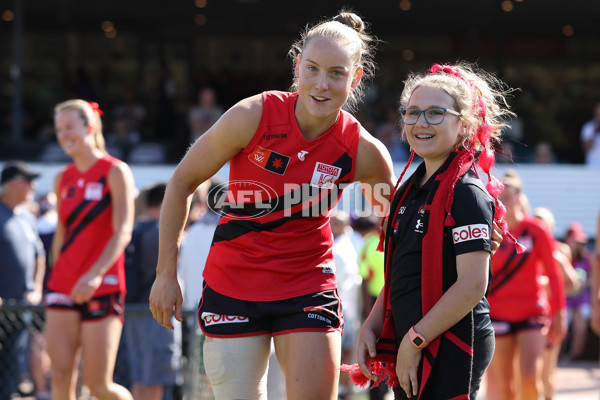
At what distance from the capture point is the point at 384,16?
63.9 feet

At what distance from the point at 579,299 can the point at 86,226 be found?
8801 millimetres

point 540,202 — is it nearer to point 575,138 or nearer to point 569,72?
point 575,138

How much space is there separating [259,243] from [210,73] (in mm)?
15458

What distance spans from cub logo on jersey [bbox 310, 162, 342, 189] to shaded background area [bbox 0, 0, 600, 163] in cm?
1387

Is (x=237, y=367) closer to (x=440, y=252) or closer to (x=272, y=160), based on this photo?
(x=272, y=160)

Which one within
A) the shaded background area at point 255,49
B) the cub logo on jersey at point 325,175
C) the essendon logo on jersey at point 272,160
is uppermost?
the shaded background area at point 255,49

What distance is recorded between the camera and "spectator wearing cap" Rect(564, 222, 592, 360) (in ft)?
40.0

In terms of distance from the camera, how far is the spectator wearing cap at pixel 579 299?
40.0 feet

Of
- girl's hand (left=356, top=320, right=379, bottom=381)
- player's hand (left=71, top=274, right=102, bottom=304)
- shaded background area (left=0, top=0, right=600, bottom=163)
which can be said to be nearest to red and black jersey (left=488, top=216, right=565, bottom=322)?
player's hand (left=71, top=274, right=102, bottom=304)

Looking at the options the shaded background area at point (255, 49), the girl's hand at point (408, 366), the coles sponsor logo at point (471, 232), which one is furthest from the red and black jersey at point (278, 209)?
the shaded background area at point (255, 49)

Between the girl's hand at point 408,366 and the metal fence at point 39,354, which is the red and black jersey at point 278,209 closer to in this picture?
the girl's hand at point 408,366

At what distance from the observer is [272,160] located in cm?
346

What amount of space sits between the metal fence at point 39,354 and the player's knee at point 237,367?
2.19 meters

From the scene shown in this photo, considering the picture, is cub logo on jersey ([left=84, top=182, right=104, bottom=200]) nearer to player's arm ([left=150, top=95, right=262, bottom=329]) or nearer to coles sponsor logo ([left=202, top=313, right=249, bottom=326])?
player's arm ([left=150, top=95, right=262, bottom=329])
